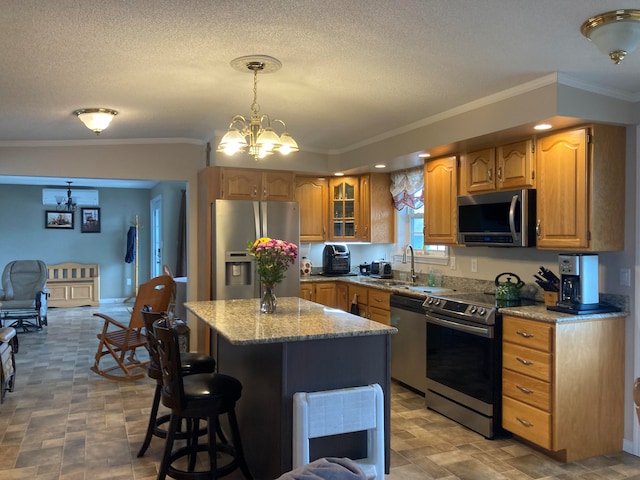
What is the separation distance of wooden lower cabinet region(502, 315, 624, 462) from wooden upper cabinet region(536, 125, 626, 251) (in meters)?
0.54

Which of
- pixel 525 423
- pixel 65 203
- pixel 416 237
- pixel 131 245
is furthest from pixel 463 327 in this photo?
pixel 65 203

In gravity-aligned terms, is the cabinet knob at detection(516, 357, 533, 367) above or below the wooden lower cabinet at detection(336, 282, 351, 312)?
below

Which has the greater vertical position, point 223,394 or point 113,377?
point 223,394

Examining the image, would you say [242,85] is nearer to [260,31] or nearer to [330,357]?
[260,31]

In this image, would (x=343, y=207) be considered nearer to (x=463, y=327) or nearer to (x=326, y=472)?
(x=463, y=327)

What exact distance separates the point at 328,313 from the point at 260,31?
1.67 meters

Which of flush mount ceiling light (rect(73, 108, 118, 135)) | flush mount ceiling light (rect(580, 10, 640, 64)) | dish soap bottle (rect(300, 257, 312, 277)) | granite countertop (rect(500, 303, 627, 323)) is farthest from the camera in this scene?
dish soap bottle (rect(300, 257, 312, 277))

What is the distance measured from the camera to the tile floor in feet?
9.95

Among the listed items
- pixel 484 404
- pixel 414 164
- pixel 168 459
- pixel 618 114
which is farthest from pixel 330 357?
pixel 414 164

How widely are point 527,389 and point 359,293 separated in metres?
2.25

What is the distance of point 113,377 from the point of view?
487 cm

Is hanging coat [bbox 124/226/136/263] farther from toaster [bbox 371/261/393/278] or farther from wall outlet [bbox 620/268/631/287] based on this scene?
wall outlet [bbox 620/268/631/287]

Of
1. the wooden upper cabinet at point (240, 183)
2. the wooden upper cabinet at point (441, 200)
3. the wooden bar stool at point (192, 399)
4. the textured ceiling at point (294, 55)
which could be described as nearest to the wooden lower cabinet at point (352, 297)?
the wooden upper cabinet at point (441, 200)

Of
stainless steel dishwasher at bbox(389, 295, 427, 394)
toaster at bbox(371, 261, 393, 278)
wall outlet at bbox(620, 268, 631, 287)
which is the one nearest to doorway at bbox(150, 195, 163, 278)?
toaster at bbox(371, 261, 393, 278)
